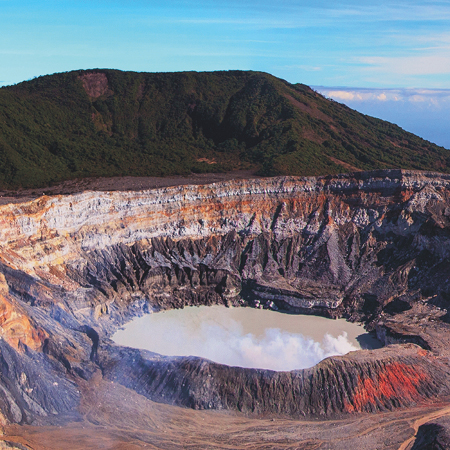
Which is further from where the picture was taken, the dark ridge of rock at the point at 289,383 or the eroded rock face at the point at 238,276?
the eroded rock face at the point at 238,276

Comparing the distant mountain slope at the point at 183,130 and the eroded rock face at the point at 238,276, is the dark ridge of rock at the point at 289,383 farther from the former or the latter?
the distant mountain slope at the point at 183,130

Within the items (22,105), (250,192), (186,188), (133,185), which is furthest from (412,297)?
(22,105)

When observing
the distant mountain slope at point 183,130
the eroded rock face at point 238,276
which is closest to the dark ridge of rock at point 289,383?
the eroded rock face at point 238,276

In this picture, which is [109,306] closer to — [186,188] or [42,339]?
[42,339]


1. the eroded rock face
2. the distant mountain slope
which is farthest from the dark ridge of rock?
the distant mountain slope

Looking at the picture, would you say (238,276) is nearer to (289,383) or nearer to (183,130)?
(289,383)

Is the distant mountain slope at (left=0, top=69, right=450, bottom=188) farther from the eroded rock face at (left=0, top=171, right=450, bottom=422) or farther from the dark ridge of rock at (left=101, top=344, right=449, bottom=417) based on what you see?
the dark ridge of rock at (left=101, top=344, right=449, bottom=417)
